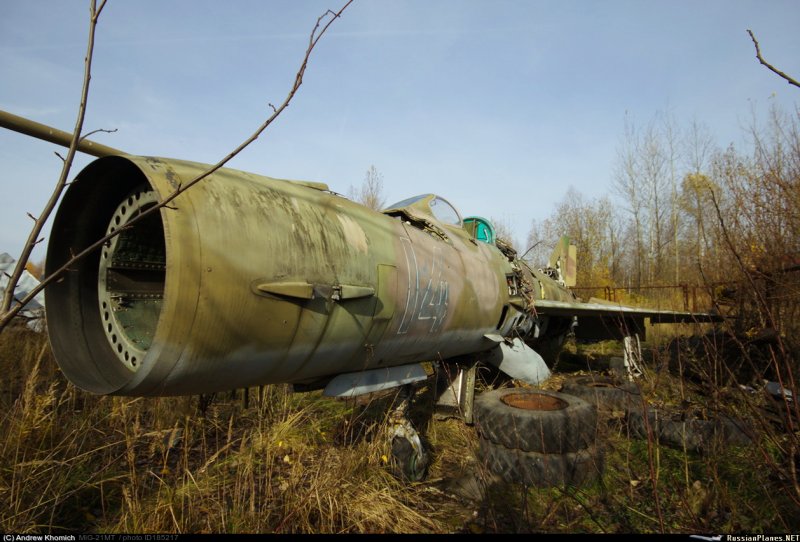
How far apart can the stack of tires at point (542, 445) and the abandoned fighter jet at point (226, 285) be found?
1.17m

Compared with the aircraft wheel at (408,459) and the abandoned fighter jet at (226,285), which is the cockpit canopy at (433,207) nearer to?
the abandoned fighter jet at (226,285)

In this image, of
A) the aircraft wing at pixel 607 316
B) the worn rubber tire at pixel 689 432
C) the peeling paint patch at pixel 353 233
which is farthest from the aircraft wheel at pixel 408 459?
the aircraft wing at pixel 607 316

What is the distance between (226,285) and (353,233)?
95 centimetres

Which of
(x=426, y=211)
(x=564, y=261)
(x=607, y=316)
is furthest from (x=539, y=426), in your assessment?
(x=564, y=261)

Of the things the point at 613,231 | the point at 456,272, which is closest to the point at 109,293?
the point at 456,272

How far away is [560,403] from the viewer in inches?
162

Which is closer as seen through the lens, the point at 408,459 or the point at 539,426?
the point at 539,426

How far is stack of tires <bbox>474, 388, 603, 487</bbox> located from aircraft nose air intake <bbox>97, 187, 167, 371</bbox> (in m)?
2.78

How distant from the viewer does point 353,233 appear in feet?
8.60

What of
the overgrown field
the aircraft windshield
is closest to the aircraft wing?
the aircraft windshield

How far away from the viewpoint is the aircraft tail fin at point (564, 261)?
436 inches

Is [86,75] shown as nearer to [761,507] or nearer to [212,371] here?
[212,371]

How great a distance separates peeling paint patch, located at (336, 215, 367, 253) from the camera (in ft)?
8.41

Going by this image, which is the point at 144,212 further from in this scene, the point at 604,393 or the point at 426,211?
the point at 604,393
